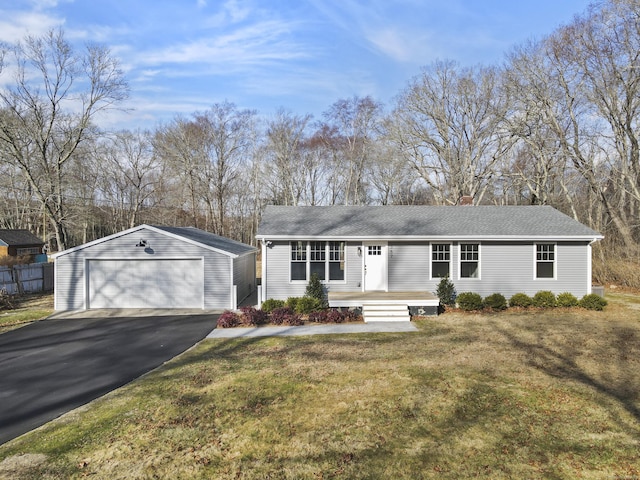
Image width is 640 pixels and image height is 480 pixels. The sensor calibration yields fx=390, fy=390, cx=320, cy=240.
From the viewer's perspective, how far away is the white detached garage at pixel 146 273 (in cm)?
1494

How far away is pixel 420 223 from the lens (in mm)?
15703

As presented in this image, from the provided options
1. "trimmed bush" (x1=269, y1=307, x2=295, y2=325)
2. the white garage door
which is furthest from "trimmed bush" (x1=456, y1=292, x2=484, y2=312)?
the white garage door

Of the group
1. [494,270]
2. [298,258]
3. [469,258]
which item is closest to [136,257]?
[298,258]

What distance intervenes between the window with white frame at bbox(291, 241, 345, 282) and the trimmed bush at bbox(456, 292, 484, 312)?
4302 mm

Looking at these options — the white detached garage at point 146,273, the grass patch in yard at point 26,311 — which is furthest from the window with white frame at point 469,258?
the grass patch in yard at point 26,311

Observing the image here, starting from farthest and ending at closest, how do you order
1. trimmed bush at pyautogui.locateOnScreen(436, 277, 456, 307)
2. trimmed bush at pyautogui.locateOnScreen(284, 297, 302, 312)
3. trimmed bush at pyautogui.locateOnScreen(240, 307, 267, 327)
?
trimmed bush at pyautogui.locateOnScreen(436, 277, 456, 307)
trimmed bush at pyautogui.locateOnScreen(284, 297, 302, 312)
trimmed bush at pyautogui.locateOnScreen(240, 307, 267, 327)

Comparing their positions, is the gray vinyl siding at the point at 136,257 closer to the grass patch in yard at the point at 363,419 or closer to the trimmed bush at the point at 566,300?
the grass patch in yard at the point at 363,419

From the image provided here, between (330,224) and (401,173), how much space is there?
22266mm

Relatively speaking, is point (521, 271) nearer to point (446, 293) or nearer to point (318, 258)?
point (446, 293)

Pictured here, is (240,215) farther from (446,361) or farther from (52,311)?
(446,361)

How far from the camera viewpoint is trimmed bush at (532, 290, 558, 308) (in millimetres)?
14000

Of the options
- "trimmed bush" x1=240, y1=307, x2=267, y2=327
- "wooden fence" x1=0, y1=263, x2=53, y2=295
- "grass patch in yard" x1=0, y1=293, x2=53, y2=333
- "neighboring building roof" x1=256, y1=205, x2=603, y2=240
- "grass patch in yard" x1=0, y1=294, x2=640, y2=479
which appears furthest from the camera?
"wooden fence" x1=0, y1=263, x2=53, y2=295

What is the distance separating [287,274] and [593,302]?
10.9 m

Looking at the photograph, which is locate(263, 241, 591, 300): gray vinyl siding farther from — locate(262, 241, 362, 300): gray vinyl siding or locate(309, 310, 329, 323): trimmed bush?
locate(309, 310, 329, 323): trimmed bush
